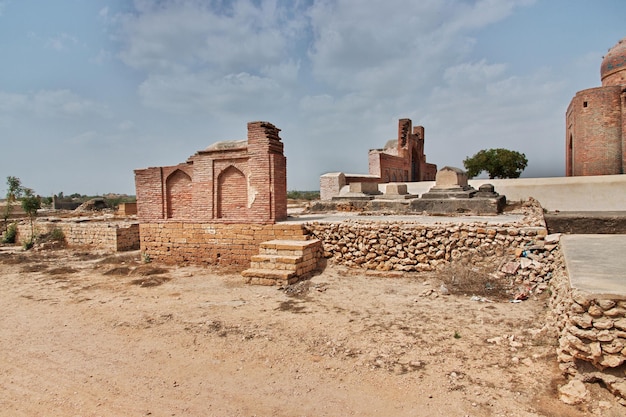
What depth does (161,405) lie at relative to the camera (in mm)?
3383

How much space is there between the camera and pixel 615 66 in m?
17.6

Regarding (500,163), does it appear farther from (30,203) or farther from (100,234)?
(30,203)

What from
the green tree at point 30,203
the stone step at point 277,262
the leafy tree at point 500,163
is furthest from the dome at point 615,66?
the green tree at point 30,203

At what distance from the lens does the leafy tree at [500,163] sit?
28.2m

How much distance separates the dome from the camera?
17281 millimetres

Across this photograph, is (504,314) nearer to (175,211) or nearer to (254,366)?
(254,366)

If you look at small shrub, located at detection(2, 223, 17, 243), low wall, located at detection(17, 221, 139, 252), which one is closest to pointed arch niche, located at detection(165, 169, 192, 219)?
low wall, located at detection(17, 221, 139, 252)

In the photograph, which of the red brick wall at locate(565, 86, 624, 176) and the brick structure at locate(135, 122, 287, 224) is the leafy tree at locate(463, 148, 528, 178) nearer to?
the red brick wall at locate(565, 86, 624, 176)

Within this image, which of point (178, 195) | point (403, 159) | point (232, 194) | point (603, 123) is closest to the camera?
point (232, 194)

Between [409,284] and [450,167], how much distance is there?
7524mm

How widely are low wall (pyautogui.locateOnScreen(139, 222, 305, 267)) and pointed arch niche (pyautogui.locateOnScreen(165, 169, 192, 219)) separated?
324mm

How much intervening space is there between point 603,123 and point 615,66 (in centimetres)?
336

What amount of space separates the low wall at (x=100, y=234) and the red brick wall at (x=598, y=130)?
777 inches

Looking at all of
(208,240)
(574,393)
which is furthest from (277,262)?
(574,393)
